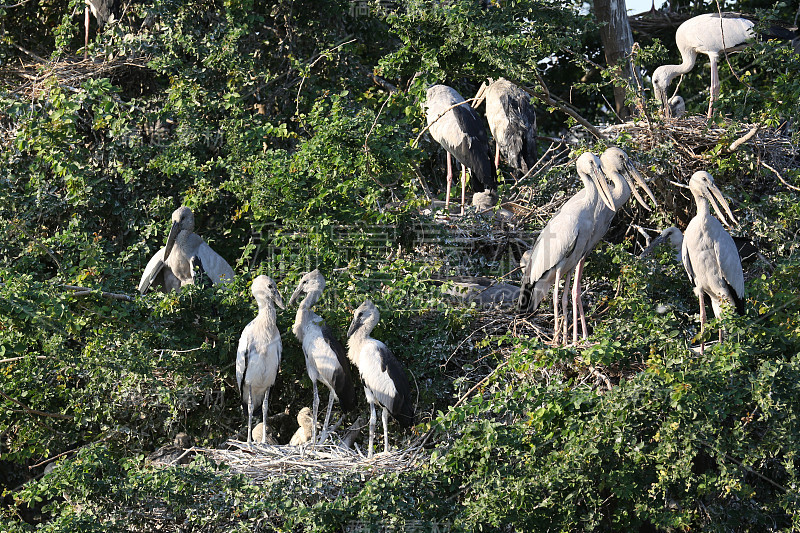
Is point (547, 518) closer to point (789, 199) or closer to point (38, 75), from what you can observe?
point (789, 199)

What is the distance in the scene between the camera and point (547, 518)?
605cm

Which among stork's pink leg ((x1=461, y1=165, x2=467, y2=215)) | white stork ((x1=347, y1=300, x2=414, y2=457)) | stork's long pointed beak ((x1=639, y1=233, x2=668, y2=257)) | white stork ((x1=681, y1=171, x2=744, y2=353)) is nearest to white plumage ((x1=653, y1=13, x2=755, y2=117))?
stork's pink leg ((x1=461, y1=165, x2=467, y2=215))

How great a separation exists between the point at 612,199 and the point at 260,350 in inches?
97.5

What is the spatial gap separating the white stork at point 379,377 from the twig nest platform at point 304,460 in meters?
0.17

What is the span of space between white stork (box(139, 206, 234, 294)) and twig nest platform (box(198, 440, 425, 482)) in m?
1.74

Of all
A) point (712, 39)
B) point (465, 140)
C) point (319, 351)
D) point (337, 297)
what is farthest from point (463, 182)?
point (319, 351)

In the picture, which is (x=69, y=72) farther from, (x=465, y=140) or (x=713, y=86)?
(x=713, y=86)

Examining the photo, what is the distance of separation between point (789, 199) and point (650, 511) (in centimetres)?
282

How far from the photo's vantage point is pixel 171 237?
331 inches

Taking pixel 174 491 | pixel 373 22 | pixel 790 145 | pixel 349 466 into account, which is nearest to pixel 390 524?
pixel 349 466

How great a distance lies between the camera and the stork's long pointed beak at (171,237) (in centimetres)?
839

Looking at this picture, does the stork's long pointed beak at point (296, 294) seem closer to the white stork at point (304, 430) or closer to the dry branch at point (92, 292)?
the white stork at point (304, 430)

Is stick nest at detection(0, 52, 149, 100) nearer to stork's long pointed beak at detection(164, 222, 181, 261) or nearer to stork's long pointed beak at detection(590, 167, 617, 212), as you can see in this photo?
stork's long pointed beak at detection(164, 222, 181, 261)

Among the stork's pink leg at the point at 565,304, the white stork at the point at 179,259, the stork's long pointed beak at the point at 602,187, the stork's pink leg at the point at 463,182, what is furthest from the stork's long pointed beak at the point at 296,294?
the stork's pink leg at the point at 463,182
